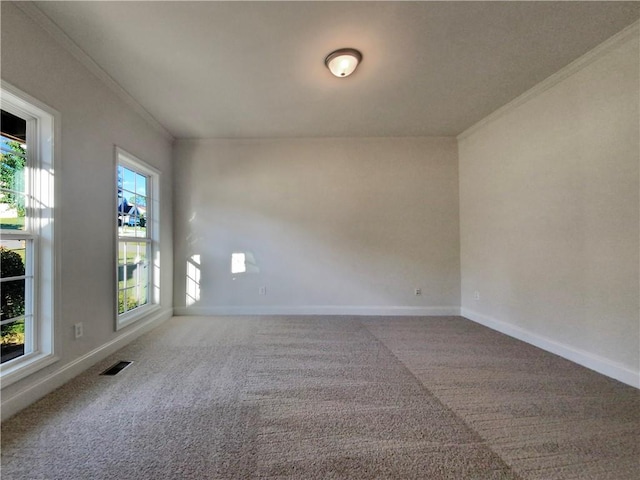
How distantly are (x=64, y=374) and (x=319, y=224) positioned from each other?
9.86 feet

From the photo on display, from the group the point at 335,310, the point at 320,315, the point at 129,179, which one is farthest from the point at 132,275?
the point at 335,310

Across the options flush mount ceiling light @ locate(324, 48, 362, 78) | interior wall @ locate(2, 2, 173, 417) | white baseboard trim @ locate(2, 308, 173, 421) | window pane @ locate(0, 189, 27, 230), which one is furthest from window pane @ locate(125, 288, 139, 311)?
flush mount ceiling light @ locate(324, 48, 362, 78)

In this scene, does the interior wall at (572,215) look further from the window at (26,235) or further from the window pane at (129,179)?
the window pane at (129,179)

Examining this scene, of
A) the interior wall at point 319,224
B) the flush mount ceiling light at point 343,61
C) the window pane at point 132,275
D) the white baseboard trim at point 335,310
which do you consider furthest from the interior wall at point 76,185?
the flush mount ceiling light at point 343,61

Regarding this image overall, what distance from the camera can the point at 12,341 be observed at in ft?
5.62

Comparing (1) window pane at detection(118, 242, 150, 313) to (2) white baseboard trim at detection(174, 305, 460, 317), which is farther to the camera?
(2) white baseboard trim at detection(174, 305, 460, 317)

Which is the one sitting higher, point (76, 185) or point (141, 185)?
point (141, 185)

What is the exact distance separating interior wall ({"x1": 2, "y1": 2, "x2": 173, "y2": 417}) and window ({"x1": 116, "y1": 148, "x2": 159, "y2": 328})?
194 millimetres

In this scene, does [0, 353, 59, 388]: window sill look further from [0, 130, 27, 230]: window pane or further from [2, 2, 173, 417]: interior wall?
[0, 130, 27, 230]: window pane

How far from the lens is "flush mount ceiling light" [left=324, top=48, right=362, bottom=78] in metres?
2.05

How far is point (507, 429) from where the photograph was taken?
1475mm

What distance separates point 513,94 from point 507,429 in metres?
3.09

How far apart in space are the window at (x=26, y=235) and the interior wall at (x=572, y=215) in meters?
4.23

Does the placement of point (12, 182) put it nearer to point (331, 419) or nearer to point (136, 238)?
point (136, 238)
